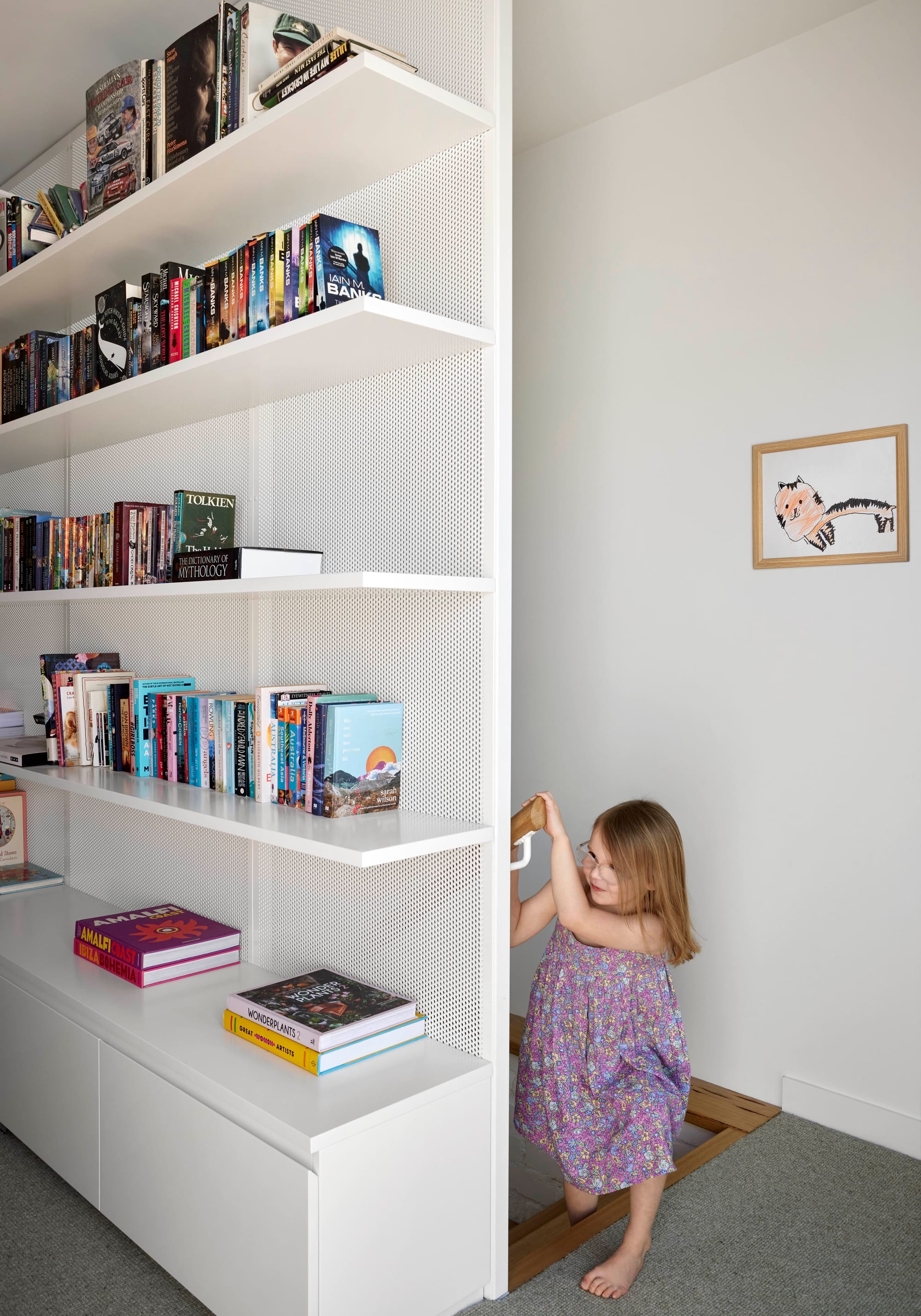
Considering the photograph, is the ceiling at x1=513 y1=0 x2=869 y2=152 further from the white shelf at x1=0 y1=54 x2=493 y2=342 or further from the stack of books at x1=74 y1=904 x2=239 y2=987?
the stack of books at x1=74 y1=904 x2=239 y2=987

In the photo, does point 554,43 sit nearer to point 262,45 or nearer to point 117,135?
point 262,45

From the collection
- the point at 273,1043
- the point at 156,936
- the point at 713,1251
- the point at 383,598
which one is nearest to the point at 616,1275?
the point at 713,1251

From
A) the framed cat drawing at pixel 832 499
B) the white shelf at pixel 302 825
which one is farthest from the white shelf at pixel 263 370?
the framed cat drawing at pixel 832 499

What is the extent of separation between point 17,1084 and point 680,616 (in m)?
1.90

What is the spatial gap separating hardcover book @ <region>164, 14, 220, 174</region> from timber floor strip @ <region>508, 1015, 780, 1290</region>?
6.88ft

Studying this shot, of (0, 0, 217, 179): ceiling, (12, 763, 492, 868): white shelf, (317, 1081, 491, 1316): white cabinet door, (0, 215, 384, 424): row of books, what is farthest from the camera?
(0, 0, 217, 179): ceiling

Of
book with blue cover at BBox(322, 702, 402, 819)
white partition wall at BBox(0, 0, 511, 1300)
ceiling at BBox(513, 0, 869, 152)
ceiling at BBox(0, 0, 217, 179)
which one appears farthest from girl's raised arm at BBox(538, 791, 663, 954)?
ceiling at BBox(0, 0, 217, 179)

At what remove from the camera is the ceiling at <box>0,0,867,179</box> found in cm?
218

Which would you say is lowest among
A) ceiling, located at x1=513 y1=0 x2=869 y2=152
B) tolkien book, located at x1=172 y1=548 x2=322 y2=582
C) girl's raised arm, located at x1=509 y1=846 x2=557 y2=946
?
girl's raised arm, located at x1=509 y1=846 x2=557 y2=946

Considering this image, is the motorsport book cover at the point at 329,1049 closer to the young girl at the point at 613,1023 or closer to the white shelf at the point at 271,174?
the young girl at the point at 613,1023

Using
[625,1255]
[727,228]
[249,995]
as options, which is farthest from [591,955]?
[727,228]

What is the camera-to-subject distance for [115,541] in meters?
2.22

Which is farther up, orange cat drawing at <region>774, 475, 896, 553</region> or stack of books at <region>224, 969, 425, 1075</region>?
orange cat drawing at <region>774, 475, 896, 553</region>

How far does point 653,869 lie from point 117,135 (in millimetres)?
1878
